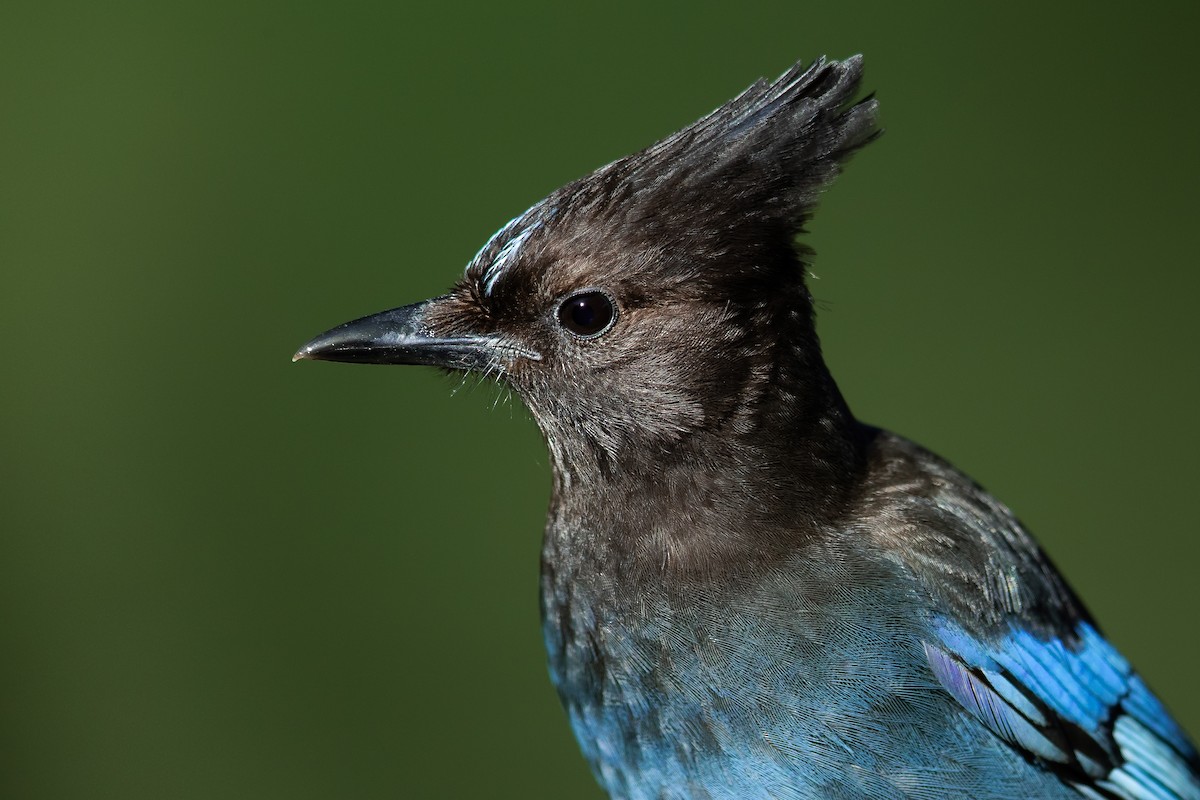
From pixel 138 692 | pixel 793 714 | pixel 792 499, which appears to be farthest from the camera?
pixel 138 692

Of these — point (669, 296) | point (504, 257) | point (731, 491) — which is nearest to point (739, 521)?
point (731, 491)

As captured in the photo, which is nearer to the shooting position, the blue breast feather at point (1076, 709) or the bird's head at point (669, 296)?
the bird's head at point (669, 296)

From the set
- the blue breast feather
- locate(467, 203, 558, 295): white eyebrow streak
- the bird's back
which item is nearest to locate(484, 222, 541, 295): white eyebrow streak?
locate(467, 203, 558, 295): white eyebrow streak

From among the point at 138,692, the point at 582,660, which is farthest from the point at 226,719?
the point at 582,660

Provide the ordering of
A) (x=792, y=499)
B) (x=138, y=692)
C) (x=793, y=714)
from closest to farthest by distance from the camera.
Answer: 1. (x=793, y=714)
2. (x=792, y=499)
3. (x=138, y=692)

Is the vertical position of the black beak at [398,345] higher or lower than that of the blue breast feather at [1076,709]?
higher

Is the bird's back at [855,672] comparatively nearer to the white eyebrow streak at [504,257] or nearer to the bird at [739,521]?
the bird at [739,521]

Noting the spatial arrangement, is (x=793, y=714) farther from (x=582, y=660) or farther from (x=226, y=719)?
(x=226, y=719)

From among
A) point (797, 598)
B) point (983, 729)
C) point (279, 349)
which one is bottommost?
point (983, 729)

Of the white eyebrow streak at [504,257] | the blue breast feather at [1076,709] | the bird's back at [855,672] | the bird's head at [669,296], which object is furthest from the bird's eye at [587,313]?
the blue breast feather at [1076,709]
